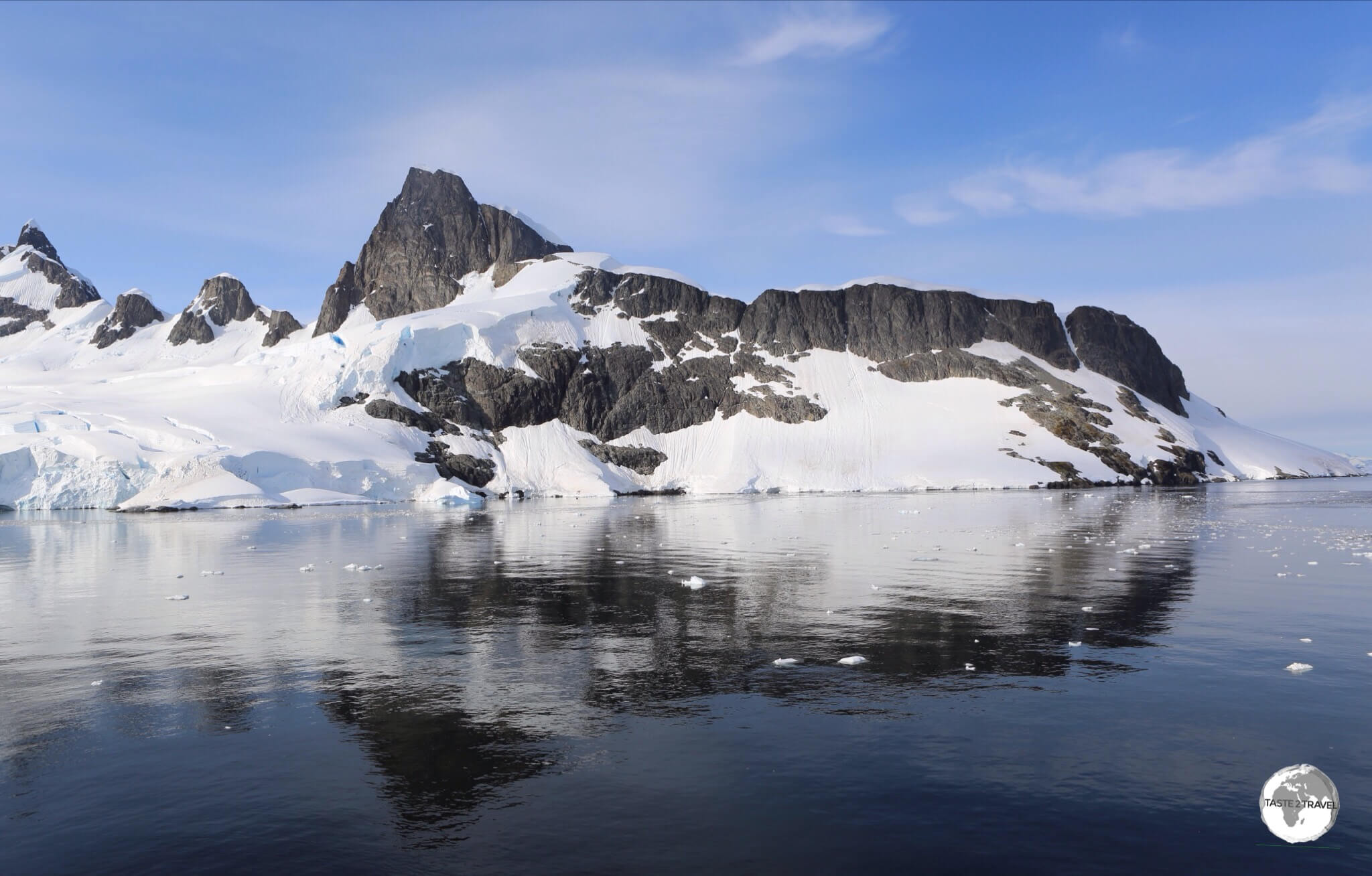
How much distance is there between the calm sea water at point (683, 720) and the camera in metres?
9.50

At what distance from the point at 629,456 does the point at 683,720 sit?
14655cm

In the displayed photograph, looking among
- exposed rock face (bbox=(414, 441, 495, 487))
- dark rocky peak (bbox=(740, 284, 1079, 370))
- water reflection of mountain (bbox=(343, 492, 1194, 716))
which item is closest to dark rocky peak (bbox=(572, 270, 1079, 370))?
dark rocky peak (bbox=(740, 284, 1079, 370))

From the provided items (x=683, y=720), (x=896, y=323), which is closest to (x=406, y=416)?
(x=896, y=323)

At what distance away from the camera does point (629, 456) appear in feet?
525

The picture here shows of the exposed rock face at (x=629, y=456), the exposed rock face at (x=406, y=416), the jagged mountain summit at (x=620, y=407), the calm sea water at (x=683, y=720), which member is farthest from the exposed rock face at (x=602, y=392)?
the calm sea water at (x=683, y=720)

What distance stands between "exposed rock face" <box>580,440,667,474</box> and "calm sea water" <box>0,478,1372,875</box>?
12639 centimetres

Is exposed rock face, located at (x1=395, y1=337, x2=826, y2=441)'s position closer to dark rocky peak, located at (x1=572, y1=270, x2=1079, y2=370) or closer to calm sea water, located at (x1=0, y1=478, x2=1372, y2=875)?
dark rocky peak, located at (x1=572, y1=270, x2=1079, y2=370)

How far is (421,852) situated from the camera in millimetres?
9281

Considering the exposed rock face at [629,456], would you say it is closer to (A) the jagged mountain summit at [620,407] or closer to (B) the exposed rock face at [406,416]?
(A) the jagged mountain summit at [620,407]

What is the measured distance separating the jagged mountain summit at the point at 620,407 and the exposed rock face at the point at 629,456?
370mm

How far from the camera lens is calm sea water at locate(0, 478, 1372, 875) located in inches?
374

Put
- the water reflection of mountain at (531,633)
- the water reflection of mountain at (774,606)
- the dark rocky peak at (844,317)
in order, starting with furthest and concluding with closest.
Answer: the dark rocky peak at (844,317), the water reflection of mountain at (774,606), the water reflection of mountain at (531,633)

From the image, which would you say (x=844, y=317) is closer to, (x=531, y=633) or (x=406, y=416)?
(x=406, y=416)

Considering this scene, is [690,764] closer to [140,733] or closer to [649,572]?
[140,733]
